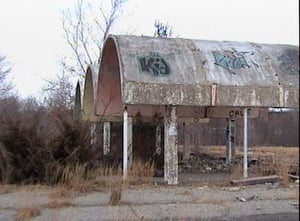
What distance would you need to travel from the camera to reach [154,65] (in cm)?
1725

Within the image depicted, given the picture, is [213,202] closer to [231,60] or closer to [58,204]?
[58,204]

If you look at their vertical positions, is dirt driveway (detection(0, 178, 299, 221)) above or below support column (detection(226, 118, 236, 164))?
below

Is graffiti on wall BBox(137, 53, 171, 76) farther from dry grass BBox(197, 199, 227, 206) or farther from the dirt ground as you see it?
dry grass BBox(197, 199, 227, 206)

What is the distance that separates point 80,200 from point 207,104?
18.6 ft

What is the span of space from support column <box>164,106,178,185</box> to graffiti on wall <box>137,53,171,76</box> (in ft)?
3.84

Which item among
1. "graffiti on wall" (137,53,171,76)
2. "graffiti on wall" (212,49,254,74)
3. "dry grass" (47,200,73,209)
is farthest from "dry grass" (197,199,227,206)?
"graffiti on wall" (212,49,254,74)

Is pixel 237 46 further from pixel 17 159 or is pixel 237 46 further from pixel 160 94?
pixel 17 159

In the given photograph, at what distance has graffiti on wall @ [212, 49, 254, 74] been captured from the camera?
1806 centimetres

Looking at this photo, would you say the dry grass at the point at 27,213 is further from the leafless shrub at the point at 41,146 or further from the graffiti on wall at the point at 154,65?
the graffiti on wall at the point at 154,65

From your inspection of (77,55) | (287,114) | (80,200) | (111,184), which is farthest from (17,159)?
(77,55)

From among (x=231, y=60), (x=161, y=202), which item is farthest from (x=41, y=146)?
(x=231, y=60)

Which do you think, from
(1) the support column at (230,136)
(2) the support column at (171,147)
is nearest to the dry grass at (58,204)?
(2) the support column at (171,147)

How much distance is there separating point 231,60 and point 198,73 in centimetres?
153

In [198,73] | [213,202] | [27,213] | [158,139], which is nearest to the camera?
[27,213]
